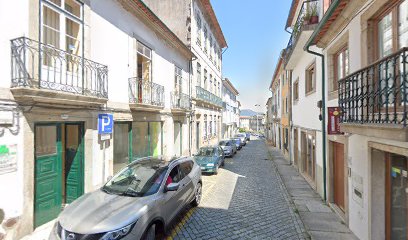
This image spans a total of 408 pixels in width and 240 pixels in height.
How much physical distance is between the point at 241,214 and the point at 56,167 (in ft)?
17.1

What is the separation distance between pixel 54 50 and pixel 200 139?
1382cm

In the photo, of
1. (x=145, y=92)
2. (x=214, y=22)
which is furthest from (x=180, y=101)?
(x=214, y=22)

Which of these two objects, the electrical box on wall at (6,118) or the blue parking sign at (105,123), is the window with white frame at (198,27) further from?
the electrical box on wall at (6,118)

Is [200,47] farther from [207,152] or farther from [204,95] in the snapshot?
[207,152]

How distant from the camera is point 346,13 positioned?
208 inches

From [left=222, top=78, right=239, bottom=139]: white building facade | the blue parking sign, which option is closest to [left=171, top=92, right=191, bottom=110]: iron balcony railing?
the blue parking sign

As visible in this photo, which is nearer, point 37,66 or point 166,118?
point 37,66

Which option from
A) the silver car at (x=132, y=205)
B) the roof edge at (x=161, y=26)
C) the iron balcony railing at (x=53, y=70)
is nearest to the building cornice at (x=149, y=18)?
the roof edge at (x=161, y=26)

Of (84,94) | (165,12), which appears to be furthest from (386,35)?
(165,12)

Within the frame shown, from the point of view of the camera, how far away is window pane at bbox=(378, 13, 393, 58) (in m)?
4.11

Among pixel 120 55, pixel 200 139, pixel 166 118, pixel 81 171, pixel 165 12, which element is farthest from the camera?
pixel 200 139

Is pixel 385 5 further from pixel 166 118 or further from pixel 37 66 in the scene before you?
pixel 166 118

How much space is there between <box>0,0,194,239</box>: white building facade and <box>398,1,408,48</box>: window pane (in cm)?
672

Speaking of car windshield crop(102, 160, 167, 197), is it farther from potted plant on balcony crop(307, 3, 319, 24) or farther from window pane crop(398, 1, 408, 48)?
potted plant on balcony crop(307, 3, 319, 24)
